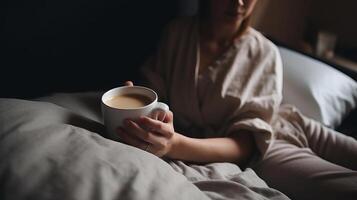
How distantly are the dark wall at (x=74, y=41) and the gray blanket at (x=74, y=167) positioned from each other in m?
0.22

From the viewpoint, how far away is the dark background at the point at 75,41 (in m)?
0.83

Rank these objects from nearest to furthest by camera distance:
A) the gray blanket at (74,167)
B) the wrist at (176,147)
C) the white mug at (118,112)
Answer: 1. the gray blanket at (74,167)
2. the white mug at (118,112)
3. the wrist at (176,147)

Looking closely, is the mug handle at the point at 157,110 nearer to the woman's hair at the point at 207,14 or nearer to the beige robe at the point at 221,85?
the beige robe at the point at 221,85

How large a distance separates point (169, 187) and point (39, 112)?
0.93ft

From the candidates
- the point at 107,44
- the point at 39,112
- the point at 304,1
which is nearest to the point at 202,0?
the point at 107,44

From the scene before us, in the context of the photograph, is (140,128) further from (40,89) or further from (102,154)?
(40,89)

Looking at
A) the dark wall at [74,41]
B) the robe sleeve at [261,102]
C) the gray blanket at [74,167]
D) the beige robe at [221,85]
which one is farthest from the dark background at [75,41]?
the robe sleeve at [261,102]

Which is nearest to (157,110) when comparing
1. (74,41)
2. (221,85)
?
(221,85)

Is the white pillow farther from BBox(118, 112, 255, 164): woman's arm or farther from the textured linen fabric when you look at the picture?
BBox(118, 112, 255, 164): woman's arm

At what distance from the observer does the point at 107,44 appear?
983 mm

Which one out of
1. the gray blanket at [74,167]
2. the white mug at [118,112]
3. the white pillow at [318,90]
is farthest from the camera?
the white pillow at [318,90]

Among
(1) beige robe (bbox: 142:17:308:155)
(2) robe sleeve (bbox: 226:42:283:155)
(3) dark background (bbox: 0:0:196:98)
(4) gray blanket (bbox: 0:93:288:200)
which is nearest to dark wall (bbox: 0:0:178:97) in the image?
(3) dark background (bbox: 0:0:196:98)

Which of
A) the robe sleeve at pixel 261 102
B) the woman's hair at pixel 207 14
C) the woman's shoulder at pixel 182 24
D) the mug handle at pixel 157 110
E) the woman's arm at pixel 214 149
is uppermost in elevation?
the woman's hair at pixel 207 14

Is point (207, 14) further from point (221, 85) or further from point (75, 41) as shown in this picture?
point (75, 41)
